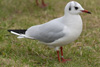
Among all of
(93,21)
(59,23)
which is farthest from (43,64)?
(93,21)

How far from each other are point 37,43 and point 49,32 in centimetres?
96

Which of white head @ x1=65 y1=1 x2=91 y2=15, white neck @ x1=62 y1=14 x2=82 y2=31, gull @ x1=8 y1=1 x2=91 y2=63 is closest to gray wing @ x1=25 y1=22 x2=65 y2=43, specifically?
gull @ x1=8 y1=1 x2=91 y2=63

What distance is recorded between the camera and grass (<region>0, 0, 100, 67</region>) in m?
4.01

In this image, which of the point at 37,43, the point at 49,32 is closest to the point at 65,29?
the point at 49,32

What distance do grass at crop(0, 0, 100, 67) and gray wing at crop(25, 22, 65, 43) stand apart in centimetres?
44

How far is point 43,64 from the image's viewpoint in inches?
157

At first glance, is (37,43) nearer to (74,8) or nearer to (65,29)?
(65,29)

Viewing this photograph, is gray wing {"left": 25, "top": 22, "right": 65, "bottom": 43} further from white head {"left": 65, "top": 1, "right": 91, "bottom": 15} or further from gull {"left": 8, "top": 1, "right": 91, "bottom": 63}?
white head {"left": 65, "top": 1, "right": 91, "bottom": 15}

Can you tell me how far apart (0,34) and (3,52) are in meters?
0.91

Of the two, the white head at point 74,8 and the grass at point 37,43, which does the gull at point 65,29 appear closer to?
the white head at point 74,8

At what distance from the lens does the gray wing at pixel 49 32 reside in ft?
12.3

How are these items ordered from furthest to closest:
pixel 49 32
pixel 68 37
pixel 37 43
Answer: pixel 37 43 < pixel 49 32 < pixel 68 37

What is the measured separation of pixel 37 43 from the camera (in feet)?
15.6

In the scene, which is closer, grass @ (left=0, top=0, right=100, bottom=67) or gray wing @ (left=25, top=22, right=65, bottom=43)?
gray wing @ (left=25, top=22, right=65, bottom=43)
